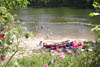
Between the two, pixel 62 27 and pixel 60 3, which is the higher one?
pixel 62 27

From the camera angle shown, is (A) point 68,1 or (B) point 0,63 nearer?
(B) point 0,63

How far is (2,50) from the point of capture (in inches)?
98.7

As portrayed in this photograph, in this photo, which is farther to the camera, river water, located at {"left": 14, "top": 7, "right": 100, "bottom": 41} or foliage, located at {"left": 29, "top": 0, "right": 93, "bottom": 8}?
foliage, located at {"left": 29, "top": 0, "right": 93, "bottom": 8}

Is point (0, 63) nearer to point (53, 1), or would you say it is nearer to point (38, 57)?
point (38, 57)

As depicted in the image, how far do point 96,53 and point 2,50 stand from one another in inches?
48.4

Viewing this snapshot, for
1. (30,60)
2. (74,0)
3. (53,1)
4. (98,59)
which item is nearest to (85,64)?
(98,59)

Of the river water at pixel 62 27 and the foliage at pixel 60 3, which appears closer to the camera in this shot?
the river water at pixel 62 27

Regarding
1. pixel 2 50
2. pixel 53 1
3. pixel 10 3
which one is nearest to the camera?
pixel 2 50

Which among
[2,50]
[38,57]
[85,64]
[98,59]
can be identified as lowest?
[38,57]

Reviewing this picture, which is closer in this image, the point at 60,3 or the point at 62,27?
the point at 62,27

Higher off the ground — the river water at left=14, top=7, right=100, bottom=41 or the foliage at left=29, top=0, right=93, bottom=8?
the river water at left=14, top=7, right=100, bottom=41

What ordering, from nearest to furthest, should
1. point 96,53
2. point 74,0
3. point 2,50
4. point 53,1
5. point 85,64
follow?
1. point 2,50
2. point 96,53
3. point 85,64
4. point 74,0
5. point 53,1

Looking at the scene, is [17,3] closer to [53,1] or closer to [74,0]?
[74,0]

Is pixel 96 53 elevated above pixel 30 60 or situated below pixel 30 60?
above
